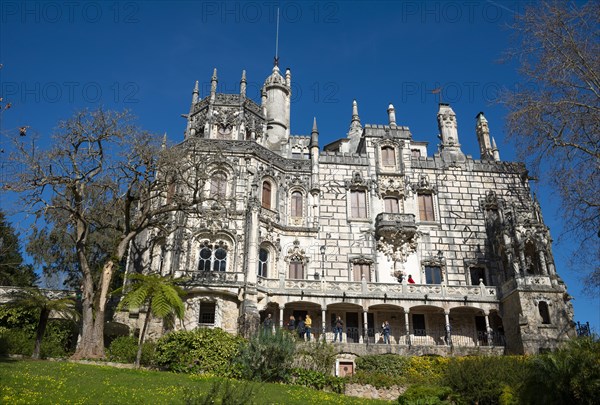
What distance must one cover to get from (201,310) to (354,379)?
35.8ft

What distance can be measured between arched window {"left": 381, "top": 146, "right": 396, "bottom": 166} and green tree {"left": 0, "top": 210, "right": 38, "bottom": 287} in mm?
26788

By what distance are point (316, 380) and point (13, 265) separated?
26660mm

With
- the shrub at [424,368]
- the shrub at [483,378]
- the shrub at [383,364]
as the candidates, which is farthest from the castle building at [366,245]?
the shrub at [483,378]

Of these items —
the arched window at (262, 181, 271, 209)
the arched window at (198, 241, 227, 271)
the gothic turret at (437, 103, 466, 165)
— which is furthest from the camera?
→ the gothic turret at (437, 103, 466, 165)

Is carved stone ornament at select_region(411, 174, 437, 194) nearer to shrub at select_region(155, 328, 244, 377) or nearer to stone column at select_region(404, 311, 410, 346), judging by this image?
stone column at select_region(404, 311, 410, 346)

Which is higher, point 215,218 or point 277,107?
point 277,107

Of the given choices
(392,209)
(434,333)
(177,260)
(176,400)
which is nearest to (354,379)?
(176,400)

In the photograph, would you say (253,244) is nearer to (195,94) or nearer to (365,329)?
(365,329)

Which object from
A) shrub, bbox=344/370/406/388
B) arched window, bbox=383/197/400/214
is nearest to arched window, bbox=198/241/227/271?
arched window, bbox=383/197/400/214

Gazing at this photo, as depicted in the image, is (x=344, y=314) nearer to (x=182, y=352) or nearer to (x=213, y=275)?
(x=213, y=275)

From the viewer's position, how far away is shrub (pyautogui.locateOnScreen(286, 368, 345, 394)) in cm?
2182

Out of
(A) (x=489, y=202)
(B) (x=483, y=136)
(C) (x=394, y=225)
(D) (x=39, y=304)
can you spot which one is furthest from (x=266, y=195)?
(B) (x=483, y=136)

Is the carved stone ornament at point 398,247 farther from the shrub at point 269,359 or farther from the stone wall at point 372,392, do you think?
the shrub at point 269,359

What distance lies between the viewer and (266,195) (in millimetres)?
35844
